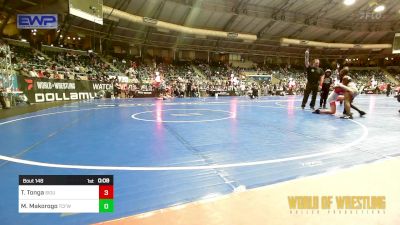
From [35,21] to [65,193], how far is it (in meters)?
22.0

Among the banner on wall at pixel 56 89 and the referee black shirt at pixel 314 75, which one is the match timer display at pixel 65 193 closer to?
the referee black shirt at pixel 314 75

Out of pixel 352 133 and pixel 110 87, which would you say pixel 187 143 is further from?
pixel 110 87

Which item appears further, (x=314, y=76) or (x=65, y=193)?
(x=314, y=76)

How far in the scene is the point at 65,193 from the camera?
1875 millimetres

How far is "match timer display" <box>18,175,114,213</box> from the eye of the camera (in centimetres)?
187

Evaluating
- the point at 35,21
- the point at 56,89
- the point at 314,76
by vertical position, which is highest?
the point at 35,21

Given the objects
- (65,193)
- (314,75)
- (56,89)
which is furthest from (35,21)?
(65,193)

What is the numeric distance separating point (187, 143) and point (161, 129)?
1502 mm

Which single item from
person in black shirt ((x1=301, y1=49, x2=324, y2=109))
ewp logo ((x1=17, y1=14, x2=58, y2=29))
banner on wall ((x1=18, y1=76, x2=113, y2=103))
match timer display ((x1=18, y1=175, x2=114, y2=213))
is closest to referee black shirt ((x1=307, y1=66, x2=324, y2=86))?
person in black shirt ((x1=301, y1=49, x2=324, y2=109))

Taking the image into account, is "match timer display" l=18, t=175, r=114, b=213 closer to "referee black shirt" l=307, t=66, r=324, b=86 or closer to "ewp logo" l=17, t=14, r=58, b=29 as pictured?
"referee black shirt" l=307, t=66, r=324, b=86

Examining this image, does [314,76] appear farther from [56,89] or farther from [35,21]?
[35,21]

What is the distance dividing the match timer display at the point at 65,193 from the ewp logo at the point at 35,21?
20444 mm

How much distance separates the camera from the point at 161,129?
5914 millimetres

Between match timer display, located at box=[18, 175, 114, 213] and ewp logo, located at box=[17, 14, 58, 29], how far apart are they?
2044cm
